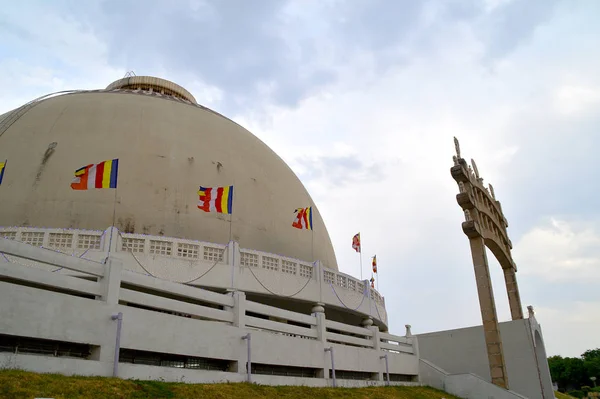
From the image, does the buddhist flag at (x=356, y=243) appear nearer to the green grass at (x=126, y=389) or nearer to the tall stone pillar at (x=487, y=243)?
the tall stone pillar at (x=487, y=243)

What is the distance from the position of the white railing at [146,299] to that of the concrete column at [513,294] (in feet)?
30.7

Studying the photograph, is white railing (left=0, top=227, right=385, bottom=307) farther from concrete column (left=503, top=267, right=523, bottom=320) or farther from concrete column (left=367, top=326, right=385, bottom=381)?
concrete column (left=503, top=267, right=523, bottom=320)

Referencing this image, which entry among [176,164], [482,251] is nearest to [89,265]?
[176,164]

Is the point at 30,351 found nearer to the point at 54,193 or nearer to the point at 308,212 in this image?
the point at 54,193

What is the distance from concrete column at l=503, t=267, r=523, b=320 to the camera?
2495 cm

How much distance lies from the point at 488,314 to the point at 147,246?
1302cm

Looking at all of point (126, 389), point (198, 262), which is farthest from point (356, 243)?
point (126, 389)

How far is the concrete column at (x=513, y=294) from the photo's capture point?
24953 mm

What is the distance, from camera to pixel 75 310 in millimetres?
10648

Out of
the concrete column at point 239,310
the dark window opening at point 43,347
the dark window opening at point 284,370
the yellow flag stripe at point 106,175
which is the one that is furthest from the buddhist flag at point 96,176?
the dark window opening at point 284,370

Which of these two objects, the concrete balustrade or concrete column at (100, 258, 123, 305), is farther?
the concrete balustrade

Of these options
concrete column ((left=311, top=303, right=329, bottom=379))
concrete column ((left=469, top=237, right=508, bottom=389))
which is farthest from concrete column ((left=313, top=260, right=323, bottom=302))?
concrete column ((left=469, top=237, right=508, bottom=389))

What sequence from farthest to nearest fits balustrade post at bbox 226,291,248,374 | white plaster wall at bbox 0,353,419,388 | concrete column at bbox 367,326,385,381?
concrete column at bbox 367,326,385,381 → balustrade post at bbox 226,291,248,374 → white plaster wall at bbox 0,353,419,388

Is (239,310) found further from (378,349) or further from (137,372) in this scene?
(378,349)
